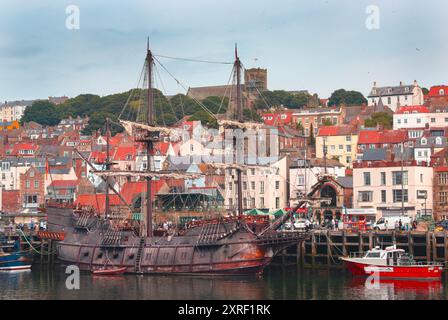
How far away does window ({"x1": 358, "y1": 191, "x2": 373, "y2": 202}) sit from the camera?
3300 inches

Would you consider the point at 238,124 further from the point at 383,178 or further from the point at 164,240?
the point at 383,178

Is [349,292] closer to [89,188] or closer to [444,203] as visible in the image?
[444,203]

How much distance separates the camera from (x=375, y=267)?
188 ft

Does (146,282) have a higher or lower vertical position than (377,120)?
lower

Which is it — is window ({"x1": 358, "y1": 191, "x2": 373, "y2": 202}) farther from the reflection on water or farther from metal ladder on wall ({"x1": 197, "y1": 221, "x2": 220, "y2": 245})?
metal ladder on wall ({"x1": 197, "y1": 221, "x2": 220, "y2": 245})

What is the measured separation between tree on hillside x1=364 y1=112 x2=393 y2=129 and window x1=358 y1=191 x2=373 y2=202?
152ft

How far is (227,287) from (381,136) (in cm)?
5982

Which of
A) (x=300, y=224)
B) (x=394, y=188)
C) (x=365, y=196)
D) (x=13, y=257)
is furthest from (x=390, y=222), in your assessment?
(x=13, y=257)

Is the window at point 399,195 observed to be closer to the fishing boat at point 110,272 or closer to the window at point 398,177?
the window at point 398,177

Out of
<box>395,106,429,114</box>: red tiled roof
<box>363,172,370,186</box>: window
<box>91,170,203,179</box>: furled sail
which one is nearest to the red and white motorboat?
<box>91,170,203,179</box>: furled sail

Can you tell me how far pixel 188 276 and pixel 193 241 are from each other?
2.55m

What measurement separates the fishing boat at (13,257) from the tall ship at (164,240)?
2.87 m
